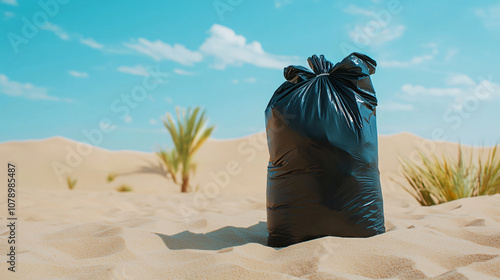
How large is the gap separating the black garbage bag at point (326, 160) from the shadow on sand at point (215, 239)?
217 mm

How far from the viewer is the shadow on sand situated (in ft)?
6.73

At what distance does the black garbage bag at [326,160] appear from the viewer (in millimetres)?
1896

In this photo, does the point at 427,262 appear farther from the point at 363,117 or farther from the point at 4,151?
the point at 4,151

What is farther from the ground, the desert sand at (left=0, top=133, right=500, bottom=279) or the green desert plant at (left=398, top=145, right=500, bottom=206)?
the green desert plant at (left=398, top=145, right=500, bottom=206)

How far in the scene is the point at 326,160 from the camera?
1.90 metres

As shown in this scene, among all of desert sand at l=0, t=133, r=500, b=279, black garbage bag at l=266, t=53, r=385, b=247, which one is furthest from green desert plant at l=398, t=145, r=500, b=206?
black garbage bag at l=266, t=53, r=385, b=247

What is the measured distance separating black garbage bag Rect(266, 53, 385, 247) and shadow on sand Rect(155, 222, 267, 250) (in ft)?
0.71

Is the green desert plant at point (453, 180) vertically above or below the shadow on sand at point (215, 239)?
above

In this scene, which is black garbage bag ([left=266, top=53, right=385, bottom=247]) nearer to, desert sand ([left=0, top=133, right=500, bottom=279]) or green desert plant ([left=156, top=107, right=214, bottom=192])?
desert sand ([left=0, top=133, right=500, bottom=279])

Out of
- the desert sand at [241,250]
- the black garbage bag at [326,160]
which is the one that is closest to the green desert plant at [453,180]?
the desert sand at [241,250]

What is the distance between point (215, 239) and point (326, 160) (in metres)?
0.84

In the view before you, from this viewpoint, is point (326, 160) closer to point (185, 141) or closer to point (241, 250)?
point (241, 250)

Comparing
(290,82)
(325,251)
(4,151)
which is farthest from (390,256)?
(4,151)

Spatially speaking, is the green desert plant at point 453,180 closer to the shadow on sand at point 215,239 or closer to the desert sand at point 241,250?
the desert sand at point 241,250
